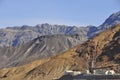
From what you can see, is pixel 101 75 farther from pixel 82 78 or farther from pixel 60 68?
pixel 60 68

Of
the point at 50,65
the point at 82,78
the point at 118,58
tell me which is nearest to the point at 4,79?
the point at 50,65

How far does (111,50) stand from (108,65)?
41.6 ft

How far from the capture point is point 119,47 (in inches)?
5002

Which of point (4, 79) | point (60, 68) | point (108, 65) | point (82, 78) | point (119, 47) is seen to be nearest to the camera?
point (82, 78)

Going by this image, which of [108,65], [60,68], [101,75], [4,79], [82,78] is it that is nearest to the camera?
[101,75]

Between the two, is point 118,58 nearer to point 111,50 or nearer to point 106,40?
point 111,50

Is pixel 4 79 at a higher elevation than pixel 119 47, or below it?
below

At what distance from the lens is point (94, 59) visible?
5212 inches

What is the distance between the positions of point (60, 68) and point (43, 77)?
5.05 metres

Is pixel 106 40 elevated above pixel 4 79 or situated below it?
above

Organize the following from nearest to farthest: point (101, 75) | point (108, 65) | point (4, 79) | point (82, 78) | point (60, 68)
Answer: point (101, 75)
point (82, 78)
point (108, 65)
point (60, 68)
point (4, 79)

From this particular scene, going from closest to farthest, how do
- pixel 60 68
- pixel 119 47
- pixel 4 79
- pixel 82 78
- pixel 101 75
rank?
pixel 101 75 < pixel 82 78 < pixel 119 47 < pixel 60 68 < pixel 4 79

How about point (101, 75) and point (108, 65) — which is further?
point (108, 65)

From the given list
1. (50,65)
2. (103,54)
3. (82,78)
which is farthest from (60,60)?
(82,78)
